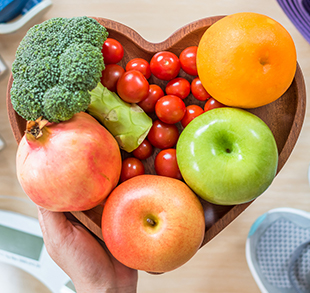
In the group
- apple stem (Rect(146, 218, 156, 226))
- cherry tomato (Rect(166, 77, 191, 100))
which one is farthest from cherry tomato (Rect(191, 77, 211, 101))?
apple stem (Rect(146, 218, 156, 226))

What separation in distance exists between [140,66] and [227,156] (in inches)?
13.0

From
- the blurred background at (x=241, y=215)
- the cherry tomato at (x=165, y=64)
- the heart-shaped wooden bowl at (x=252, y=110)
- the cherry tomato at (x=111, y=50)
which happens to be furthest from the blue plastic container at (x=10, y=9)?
the cherry tomato at (x=165, y=64)

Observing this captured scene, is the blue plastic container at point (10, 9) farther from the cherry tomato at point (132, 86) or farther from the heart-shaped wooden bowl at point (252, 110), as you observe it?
the cherry tomato at point (132, 86)

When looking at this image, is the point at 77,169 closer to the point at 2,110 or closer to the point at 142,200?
the point at 142,200

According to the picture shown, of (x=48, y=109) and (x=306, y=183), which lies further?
(x=306, y=183)

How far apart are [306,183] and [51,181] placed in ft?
2.85

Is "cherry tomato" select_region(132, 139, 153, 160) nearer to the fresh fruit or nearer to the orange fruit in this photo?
the fresh fruit

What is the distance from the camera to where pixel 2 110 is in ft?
3.06

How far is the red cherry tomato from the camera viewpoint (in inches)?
26.0

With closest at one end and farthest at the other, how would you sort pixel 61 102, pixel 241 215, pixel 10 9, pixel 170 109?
1. pixel 61 102
2. pixel 170 109
3. pixel 10 9
4. pixel 241 215

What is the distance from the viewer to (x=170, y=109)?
0.66 metres

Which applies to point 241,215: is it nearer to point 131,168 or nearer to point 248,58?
point 131,168

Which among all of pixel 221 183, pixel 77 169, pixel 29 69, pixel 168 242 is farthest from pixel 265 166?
pixel 29 69

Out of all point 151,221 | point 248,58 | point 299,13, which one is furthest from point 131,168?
point 299,13
